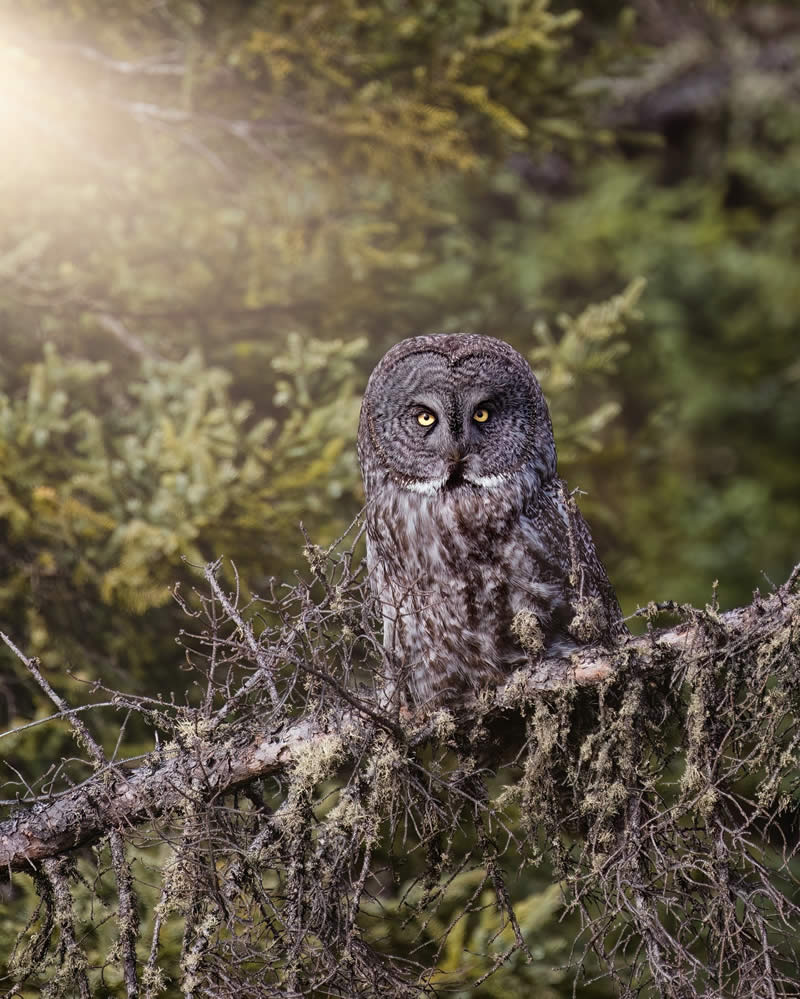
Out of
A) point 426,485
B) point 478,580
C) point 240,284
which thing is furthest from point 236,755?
point 240,284

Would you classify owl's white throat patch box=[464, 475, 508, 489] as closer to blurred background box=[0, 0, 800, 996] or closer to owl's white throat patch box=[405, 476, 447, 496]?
owl's white throat patch box=[405, 476, 447, 496]

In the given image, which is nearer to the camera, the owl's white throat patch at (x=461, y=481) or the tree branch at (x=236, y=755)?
the tree branch at (x=236, y=755)

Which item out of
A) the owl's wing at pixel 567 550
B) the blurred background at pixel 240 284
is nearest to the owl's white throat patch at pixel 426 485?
the owl's wing at pixel 567 550

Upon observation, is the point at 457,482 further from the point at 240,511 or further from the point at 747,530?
the point at 747,530

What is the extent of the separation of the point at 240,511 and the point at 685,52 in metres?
7.04

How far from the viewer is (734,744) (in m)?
2.56

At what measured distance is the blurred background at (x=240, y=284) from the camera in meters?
4.67

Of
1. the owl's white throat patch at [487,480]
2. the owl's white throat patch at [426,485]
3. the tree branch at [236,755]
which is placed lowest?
the tree branch at [236,755]

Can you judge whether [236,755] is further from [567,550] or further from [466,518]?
[567,550]

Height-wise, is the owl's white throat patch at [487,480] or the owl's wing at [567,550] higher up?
the owl's white throat patch at [487,480]

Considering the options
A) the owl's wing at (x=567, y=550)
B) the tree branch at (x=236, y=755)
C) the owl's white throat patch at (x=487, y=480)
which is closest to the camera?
the tree branch at (x=236, y=755)

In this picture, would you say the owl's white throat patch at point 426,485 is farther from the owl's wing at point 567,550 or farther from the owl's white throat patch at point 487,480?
the owl's wing at point 567,550

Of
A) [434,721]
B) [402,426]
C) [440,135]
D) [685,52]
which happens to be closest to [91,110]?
[440,135]

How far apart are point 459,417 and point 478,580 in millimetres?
528
